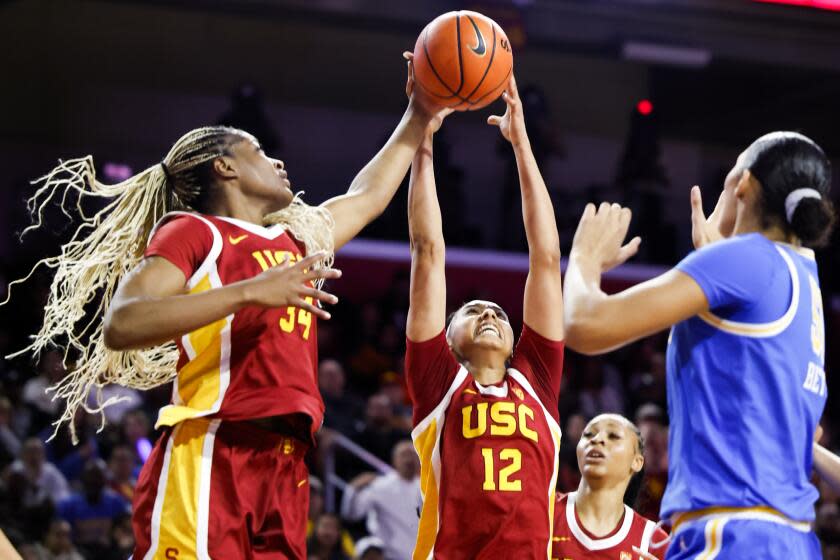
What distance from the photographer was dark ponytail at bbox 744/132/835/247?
280cm

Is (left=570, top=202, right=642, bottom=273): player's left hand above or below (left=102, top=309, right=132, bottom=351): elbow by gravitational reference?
above

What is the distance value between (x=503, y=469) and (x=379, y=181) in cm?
109

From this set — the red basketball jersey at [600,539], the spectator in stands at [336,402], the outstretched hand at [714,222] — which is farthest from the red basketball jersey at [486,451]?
the spectator in stands at [336,402]

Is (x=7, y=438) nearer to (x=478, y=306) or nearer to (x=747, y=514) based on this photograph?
(x=478, y=306)

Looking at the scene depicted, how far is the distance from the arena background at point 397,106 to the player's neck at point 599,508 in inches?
222

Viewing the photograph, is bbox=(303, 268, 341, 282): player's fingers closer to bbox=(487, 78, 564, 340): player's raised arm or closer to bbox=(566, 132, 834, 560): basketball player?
bbox=(566, 132, 834, 560): basketball player

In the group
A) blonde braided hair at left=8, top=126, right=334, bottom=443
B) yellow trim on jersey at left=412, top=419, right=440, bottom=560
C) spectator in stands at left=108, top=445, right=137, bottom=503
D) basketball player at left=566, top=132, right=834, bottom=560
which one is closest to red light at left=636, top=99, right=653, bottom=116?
spectator in stands at left=108, top=445, right=137, bottom=503

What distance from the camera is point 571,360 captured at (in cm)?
1241

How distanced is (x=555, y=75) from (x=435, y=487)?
11.9 m

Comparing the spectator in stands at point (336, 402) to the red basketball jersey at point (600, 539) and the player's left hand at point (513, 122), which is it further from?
the player's left hand at point (513, 122)

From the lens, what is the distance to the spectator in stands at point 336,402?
9.50 m

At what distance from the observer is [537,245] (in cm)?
430

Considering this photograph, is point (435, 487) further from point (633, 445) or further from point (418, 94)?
point (418, 94)

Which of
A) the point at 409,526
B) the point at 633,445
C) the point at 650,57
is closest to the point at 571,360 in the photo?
the point at 650,57
